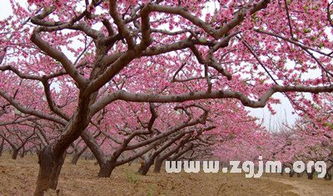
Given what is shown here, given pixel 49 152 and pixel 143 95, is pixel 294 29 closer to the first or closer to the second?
pixel 143 95

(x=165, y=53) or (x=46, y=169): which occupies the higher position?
(x=165, y=53)

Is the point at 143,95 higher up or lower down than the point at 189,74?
lower down

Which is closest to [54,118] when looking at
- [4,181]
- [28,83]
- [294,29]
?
[4,181]

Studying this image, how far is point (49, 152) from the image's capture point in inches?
319

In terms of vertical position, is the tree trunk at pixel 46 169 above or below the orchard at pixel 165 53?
below

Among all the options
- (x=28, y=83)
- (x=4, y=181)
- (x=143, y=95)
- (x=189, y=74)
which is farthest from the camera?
(x=28, y=83)

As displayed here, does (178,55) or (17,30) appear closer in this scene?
(17,30)

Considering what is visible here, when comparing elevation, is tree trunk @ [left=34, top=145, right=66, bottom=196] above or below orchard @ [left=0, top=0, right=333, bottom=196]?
below

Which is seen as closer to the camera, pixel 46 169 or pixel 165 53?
pixel 46 169

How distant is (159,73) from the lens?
13.8m

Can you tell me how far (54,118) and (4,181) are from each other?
2423mm

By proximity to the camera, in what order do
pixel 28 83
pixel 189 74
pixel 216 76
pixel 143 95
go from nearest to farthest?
pixel 143 95
pixel 216 76
pixel 189 74
pixel 28 83

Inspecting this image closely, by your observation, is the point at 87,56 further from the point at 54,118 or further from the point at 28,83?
the point at 28,83

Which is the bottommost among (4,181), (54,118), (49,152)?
(4,181)
